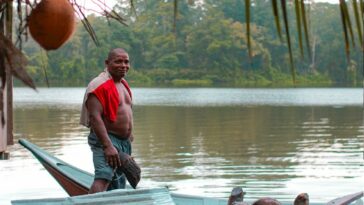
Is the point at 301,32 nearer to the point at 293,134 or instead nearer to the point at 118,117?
the point at 118,117

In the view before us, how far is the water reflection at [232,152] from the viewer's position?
1209 centimetres

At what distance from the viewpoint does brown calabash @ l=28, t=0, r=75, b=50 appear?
747mm

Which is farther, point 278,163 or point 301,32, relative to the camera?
point 278,163

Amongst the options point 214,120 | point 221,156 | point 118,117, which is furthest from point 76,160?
point 214,120

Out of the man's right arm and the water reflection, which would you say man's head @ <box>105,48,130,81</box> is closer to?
the man's right arm

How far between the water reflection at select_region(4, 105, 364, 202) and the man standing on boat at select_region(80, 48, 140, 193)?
5469 millimetres

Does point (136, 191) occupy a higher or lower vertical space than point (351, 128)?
higher

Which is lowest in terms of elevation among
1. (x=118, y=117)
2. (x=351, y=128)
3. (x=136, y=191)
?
(x=351, y=128)

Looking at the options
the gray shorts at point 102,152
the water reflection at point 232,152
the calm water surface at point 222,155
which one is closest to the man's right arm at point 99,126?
the gray shorts at point 102,152

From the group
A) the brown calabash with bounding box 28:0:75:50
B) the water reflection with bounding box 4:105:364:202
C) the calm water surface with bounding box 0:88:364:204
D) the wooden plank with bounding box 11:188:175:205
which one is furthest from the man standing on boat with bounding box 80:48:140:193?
the water reflection with bounding box 4:105:364:202

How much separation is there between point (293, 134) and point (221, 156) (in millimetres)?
6086

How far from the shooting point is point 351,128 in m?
24.7

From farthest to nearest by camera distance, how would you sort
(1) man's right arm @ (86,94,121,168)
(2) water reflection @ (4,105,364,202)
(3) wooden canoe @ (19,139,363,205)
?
(2) water reflection @ (4,105,364,202), (3) wooden canoe @ (19,139,363,205), (1) man's right arm @ (86,94,121,168)

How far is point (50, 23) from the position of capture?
2.45 feet
